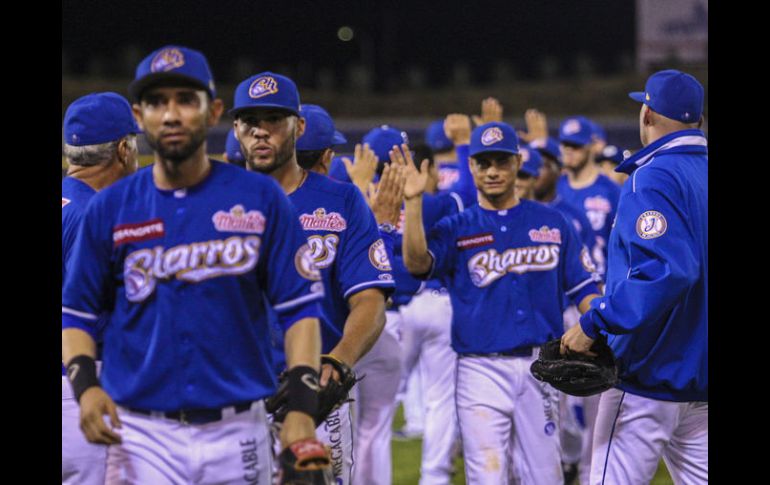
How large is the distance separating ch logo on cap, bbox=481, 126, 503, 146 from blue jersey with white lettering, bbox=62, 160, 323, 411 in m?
2.36

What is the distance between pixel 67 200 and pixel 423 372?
3.63 m

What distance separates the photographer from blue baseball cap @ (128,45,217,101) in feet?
8.21

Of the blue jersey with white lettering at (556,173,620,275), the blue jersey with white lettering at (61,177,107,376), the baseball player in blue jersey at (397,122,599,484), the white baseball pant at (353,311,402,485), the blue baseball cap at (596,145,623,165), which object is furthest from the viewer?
the blue baseball cap at (596,145,623,165)

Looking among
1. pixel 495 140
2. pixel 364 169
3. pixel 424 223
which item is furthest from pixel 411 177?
pixel 424 223

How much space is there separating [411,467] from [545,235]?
8.25ft

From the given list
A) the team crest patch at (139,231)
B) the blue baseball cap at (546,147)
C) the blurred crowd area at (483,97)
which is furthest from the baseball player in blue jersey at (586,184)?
the blurred crowd area at (483,97)

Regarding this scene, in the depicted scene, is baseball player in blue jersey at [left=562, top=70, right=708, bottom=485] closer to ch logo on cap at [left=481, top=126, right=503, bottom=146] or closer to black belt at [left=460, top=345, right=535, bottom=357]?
black belt at [left=460, top=345, right=535, bottom=357]

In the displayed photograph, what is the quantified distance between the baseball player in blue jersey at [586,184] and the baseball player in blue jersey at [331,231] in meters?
3.82

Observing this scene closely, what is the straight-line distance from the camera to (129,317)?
2561 millimetres

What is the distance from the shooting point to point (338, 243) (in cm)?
362

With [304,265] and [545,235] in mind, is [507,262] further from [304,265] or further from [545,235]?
[304,265]

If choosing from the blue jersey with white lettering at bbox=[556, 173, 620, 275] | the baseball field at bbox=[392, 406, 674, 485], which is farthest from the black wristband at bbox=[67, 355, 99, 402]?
the blue jersey with white lettering at bbox=[556, 173, 620, 275]

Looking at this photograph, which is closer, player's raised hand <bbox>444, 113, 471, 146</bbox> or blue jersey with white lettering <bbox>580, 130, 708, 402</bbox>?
blue jersey with white lettering <bbox>580, 130, 708, 402</bbox>
